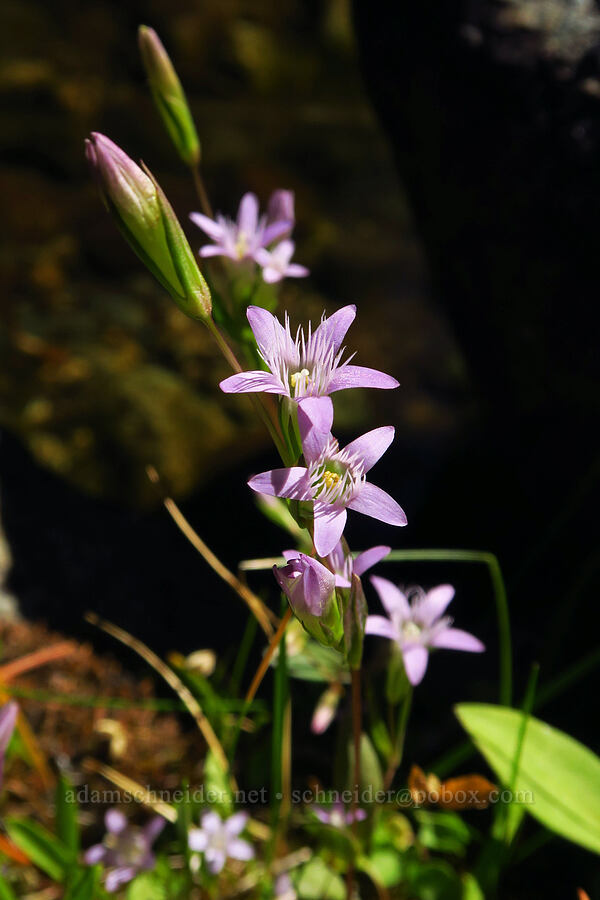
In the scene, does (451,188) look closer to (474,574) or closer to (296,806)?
(474,574)

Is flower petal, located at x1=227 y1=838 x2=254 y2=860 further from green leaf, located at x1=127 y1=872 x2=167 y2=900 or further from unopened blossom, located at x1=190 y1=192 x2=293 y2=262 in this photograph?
unopened blossom, located at x1=190 y1=192 x2=293 y2=262

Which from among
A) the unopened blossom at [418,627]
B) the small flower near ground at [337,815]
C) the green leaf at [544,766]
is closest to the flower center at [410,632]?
the unopened blossom at [418,627]

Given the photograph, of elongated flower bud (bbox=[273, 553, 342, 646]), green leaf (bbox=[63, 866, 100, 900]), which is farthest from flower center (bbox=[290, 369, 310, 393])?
green leaf (bbox=[63, 866, 100, 900])

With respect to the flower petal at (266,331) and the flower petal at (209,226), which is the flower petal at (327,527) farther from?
the flower petal at (209,226)

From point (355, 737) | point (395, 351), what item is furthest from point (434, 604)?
point (395, 351)

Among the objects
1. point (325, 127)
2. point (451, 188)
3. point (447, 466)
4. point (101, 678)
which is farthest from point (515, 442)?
point (325, 127)

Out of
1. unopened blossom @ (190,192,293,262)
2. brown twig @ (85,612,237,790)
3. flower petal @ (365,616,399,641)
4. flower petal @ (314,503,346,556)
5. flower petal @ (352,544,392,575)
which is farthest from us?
brown twig @ (85,612,237,790)
